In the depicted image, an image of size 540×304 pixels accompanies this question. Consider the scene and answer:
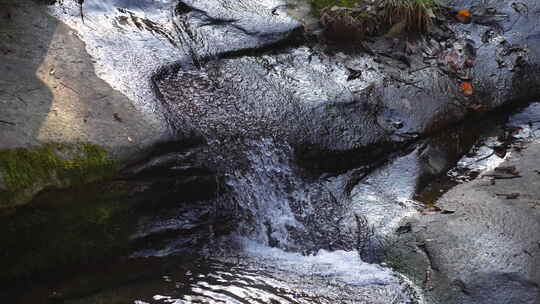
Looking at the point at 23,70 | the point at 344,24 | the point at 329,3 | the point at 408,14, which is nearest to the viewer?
the point at 23,70

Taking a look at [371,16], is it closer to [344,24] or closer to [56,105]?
[344,24]

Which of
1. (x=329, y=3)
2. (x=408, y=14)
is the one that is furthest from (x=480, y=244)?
(x=329, y=3)

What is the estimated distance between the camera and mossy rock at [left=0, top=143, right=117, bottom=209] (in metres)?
3.52

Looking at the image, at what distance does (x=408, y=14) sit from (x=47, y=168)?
430 centimetres

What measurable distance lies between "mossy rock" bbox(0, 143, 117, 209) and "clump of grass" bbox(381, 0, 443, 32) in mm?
3784

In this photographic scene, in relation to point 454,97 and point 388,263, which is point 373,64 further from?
point 388,263

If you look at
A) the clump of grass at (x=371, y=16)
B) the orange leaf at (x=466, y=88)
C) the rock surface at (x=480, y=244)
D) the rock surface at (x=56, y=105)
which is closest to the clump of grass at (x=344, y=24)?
the clump of grass at (x=371, y=16)

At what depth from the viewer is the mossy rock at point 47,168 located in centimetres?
352

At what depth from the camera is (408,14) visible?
618 centimetres

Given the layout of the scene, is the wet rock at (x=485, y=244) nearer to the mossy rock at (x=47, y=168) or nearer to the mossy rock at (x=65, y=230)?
the mossy rock at (x=65, y=230)

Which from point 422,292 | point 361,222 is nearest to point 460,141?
point 361,222

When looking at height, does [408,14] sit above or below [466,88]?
above

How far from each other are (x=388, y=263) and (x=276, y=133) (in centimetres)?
149

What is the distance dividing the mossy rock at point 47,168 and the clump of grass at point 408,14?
378 centimetres
